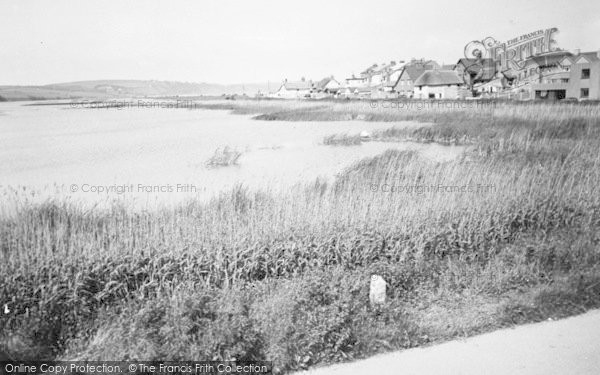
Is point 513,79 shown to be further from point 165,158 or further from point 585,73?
point 165,158

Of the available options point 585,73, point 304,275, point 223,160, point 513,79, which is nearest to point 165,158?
point 223,160

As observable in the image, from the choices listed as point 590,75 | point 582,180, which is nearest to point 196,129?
point 582,180

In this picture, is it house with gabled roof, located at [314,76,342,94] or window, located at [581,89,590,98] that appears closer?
window, located at [581,89,590,98]

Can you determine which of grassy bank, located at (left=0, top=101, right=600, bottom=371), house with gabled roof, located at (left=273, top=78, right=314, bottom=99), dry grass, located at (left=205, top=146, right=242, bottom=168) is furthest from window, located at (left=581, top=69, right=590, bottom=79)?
house with gabled roof, located at (left=273, top=78, right=314, bottom=99)

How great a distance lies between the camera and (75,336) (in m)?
4.92

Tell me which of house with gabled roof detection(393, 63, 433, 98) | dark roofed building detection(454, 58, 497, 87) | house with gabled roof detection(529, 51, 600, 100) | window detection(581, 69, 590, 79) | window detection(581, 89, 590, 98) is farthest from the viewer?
house with gabled roof detection(393, 63, 433, 98)

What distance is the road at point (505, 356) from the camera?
443cm

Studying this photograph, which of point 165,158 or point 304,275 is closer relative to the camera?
point 304,275

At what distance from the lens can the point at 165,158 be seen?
2108cm

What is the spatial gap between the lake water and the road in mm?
5232

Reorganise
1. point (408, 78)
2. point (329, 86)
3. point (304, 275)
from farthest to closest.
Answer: point (329, 86) → point (408, 78) → point (304, 275)

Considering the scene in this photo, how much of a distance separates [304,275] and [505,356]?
2.50m

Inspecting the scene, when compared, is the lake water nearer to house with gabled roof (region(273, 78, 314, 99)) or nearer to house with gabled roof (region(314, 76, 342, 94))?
house with gabled roof (region(314, 76, 342, 94))

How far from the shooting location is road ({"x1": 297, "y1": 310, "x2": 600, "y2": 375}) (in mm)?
4426
